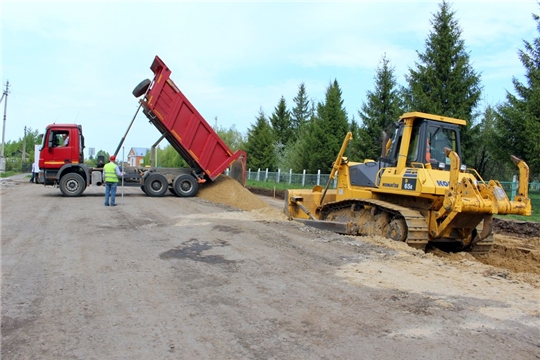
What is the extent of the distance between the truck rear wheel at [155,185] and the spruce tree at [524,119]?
13.9 m

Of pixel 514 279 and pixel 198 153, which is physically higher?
pixel 198 153

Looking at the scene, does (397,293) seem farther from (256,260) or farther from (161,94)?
(161,94)

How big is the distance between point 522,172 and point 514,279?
9.32 feet

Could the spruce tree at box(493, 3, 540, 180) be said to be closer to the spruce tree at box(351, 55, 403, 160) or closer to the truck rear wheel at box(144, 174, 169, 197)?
the spruce tree at box(351, 55, 403, 160)

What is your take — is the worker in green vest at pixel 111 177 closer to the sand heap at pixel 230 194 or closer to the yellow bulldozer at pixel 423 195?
the sand heap at pixel 230 194

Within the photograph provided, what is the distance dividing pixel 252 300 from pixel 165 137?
13322 mm

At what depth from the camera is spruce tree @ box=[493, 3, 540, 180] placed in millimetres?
17719

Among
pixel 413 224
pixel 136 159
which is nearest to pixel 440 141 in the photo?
pixel 413 224

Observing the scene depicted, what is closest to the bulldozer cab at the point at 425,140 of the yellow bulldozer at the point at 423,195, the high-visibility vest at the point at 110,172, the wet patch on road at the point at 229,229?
the yellow bulldozer at the point at 423,195

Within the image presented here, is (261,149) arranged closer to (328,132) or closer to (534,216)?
(328,132)

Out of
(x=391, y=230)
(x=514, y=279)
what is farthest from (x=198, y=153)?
(x=514, y=279)

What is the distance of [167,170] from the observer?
59.6ft

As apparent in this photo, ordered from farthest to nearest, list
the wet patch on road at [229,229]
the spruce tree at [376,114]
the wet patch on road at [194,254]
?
the spruce tree at [376,114] < the wet patch on road at [229,229] < the wet patch on road at [194,254]

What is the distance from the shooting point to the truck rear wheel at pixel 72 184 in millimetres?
16641
